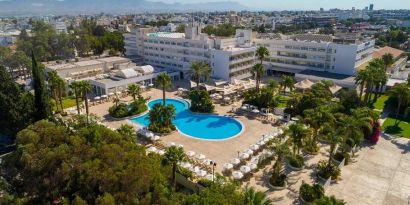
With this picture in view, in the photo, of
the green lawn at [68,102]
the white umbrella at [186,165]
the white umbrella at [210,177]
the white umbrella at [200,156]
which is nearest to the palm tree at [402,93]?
the white umbrella at [200,156]

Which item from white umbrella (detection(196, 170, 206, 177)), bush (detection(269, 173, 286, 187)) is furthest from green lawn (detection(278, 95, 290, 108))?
white umbrella (detection(196, 170, 206, 177))

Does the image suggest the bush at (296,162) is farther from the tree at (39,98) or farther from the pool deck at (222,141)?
the tree at (39,98)

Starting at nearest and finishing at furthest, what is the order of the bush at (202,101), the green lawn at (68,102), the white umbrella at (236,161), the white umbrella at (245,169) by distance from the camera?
the white umbrella at (245,169)
the white umbrella at (236,161)
the bush at (202,101)
the green lawn at (68,102)

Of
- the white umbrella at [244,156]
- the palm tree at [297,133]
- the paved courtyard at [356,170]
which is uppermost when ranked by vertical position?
the palm tree at [297,133]

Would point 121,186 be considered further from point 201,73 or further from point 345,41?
point 345,41

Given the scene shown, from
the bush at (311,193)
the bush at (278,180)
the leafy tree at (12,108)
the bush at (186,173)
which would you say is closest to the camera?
the bush at (311,193)

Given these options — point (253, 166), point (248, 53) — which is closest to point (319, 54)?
point (248, 53)

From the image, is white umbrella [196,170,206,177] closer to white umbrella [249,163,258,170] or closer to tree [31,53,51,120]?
white umbrella [249,163,258,170]
